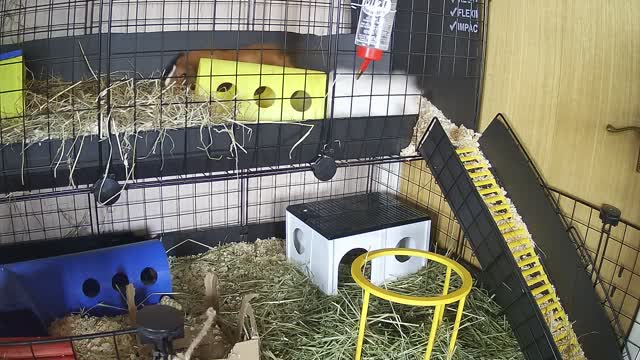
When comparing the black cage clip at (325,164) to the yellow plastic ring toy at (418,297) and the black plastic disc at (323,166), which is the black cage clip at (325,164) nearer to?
the black plastic disc at (323,166)

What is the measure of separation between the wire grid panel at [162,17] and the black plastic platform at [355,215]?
1.98 feet

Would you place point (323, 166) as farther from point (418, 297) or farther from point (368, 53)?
point (418, 297)

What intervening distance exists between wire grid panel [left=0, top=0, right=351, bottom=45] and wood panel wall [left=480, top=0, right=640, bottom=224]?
0.56 meters

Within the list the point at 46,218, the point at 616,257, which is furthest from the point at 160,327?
the point at 616,257

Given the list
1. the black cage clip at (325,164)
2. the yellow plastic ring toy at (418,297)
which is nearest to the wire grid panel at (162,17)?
the black cage clip at (325,164)

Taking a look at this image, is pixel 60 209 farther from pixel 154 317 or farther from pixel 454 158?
pixel 454 158

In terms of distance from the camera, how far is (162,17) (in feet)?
6.42

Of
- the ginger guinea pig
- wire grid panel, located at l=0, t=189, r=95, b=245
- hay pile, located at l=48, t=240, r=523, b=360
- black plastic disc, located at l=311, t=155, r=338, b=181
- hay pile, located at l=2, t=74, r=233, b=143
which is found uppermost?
the ginger guinea pig

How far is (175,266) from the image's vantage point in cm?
204

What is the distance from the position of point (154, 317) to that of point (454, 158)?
3.49 ft

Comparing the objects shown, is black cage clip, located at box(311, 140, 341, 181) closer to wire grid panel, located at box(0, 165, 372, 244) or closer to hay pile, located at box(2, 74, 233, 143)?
wire grid panel, located at box(0, 165, 372, 244)

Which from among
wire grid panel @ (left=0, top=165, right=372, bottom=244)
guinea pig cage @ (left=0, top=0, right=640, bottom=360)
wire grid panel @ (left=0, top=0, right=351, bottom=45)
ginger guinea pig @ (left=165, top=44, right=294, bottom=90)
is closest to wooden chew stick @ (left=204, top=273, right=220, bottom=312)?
guinea pig cage @ (left=0, top=0, right=640, bottom=360)

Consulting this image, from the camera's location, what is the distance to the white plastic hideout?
1.79 metres

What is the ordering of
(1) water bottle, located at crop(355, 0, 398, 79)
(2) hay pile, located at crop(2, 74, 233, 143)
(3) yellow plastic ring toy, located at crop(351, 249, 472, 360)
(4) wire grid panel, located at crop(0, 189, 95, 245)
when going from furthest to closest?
(4) wire grid panel, located at crop(0, 189, 95, 245), (1) water bottle, located at crop(355, 0, 398, 79), (2) hay pile, located at crop(2, 74, 233, 143), (3) yellow plastic ring toy, located at crop(351, 249, 472, 360)
